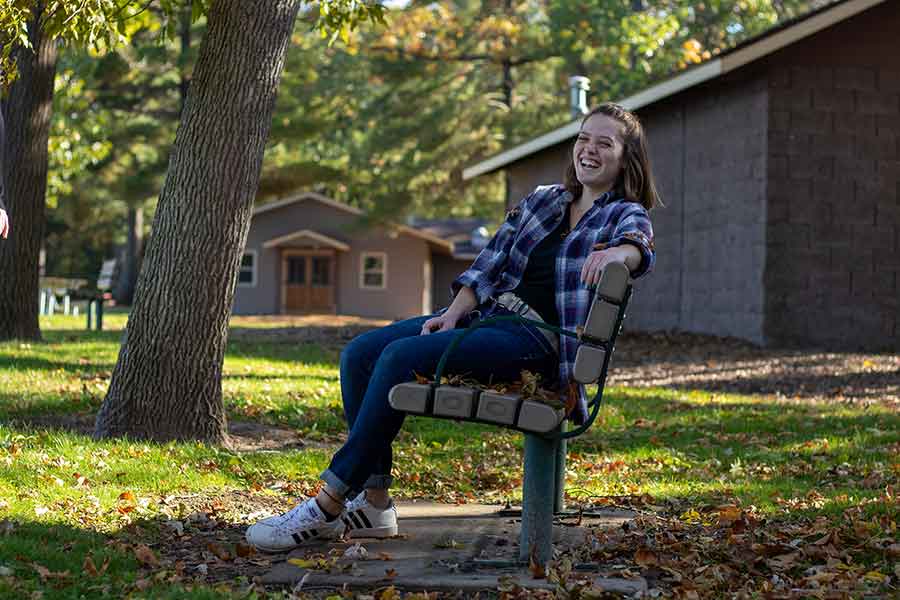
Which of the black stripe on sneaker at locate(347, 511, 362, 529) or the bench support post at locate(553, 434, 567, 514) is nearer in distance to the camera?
the black stripe on sneaker at locate(347, 511, 362, 529)

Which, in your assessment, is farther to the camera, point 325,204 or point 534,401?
point 325,204

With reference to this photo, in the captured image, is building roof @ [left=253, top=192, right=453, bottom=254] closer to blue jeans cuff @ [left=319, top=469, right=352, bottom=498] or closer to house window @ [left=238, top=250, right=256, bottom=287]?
house window @ [left=238, top=250, right=256, bottom=287]

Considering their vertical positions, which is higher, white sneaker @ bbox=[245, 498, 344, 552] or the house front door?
the house front door

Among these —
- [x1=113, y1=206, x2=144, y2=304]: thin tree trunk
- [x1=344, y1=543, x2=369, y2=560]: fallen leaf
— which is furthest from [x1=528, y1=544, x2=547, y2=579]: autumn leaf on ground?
[x1=113, y1=206, x2=144, y2=304]: thin tree trunk

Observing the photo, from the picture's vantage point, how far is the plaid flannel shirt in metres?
4.64

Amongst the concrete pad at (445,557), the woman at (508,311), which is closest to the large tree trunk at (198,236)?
the concrete pad at (445,557)

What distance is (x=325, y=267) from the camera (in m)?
41.9

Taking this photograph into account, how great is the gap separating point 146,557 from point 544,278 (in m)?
1.88

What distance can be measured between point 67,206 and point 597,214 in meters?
36.3

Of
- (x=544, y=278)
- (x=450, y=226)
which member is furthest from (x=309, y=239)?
(x=544, y=278)

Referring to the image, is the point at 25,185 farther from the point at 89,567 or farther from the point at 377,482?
the point at 89,567

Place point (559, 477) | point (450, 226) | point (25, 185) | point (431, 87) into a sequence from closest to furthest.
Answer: point (559, 477)
point (25, 185)
point (431, 87)
point (450, 226)

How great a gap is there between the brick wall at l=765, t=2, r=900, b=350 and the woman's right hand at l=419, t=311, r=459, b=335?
11.3 m

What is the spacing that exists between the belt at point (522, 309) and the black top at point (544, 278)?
0.02 m
